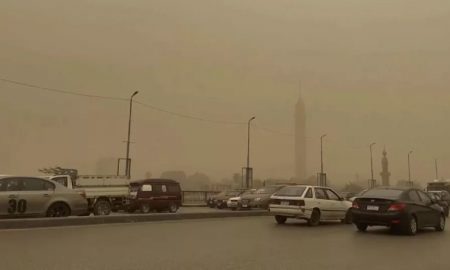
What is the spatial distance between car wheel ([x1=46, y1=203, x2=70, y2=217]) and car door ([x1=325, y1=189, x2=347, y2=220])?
32.9 feet

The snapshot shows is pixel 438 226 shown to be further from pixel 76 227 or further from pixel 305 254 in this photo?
pixel 76 227

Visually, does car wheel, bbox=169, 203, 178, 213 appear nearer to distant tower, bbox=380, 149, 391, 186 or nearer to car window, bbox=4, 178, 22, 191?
car window, bbox=4, 178, 22, 191

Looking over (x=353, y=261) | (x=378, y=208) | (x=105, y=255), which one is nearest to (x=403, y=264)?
(x=353, y=261)

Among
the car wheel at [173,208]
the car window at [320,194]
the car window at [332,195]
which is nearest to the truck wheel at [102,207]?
the car wheel at [173,208]

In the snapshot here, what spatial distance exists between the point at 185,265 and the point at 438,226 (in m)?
13.5

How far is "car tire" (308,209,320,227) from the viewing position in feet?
69.3

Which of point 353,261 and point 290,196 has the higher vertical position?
point 290,196

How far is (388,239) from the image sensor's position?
16.6 m

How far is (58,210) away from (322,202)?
388 inches

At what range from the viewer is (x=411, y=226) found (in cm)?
1836

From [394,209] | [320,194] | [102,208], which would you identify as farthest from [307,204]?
[102,208]

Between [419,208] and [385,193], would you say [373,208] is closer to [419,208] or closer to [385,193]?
[385,193]

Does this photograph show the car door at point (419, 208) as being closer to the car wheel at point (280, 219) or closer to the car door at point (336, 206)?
the car door at point (336, 206)

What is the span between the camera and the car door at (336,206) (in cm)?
2238
